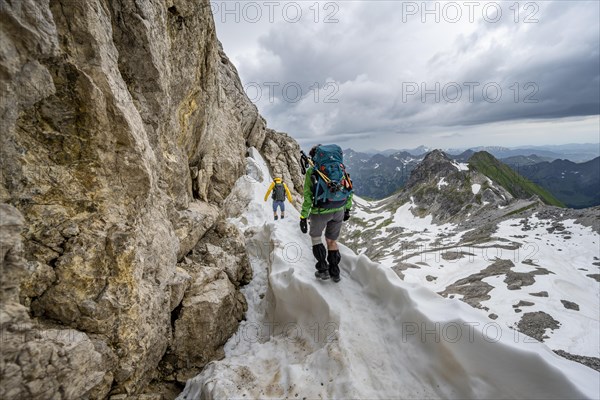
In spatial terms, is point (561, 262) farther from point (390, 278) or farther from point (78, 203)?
point (78, 203)

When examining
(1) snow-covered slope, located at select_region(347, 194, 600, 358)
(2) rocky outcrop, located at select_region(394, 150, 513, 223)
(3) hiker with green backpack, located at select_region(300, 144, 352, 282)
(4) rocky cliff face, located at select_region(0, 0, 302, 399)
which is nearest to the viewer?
(4) rocky cliff face, located at select_region(0, 0, 302, 399)

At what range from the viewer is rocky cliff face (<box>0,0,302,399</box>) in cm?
496

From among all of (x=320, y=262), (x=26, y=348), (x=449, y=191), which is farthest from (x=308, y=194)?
(x=449, y=191)

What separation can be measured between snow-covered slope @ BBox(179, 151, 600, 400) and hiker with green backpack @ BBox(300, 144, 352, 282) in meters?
0.87

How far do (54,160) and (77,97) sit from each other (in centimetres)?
140

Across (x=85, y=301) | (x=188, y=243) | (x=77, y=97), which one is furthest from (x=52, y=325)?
(x=188, y=243)

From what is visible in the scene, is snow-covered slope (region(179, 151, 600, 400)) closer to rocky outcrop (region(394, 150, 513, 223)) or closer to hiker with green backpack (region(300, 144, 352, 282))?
hiker with green backpack (region(300, 144, 352, 282))

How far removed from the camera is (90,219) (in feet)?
21.1

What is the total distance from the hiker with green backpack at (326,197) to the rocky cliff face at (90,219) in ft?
12.5

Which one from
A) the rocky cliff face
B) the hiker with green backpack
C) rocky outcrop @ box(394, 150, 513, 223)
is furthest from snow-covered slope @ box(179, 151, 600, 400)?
rocky outcrop @ box(394, 150, 513, 223)

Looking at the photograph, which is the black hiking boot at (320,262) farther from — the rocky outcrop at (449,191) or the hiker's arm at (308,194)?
the rocky outcrop at (449,191)

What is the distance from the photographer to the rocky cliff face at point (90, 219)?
4.96 meters

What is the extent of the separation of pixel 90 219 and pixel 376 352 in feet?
24.5

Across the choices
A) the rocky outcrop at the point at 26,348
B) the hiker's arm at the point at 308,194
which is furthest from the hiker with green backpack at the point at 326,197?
the rocky outcrop at the point at 26,348
